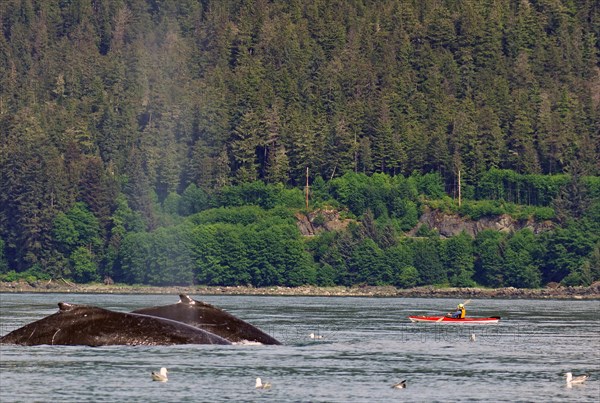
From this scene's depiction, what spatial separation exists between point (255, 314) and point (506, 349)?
54.5 m

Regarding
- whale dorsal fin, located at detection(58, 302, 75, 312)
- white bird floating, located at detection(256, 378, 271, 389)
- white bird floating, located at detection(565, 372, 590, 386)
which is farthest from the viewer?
whale dorsal fin, located at detection(58, 302, 75, 312)

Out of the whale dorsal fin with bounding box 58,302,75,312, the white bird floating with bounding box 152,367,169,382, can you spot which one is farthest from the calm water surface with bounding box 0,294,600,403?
the whale dorsal fin with bounding box 58,302,75,312

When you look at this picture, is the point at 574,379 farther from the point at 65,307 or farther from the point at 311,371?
the point at 65,307

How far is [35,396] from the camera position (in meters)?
62.7

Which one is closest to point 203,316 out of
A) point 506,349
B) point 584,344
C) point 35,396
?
point 35,396

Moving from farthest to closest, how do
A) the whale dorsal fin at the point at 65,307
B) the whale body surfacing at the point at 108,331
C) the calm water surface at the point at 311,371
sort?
the whale body surfacing at the point at 108,331, the whale dorsal fin at the point at 65,307, the calm water surface at the point at 311,371

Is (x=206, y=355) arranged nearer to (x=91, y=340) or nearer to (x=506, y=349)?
(x=91, y=340)

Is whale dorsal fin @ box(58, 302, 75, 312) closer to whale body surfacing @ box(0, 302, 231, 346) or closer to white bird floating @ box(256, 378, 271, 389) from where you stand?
whale body surfacing @ box(0, 302, 231, 346)

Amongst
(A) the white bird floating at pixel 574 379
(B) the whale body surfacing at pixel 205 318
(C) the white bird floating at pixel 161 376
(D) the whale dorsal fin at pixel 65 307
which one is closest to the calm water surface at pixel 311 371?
(A) the white bird floating at pixel 574 379

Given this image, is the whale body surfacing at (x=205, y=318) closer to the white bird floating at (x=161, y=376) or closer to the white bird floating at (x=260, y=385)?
the white bird floating at (x=161, y=376)

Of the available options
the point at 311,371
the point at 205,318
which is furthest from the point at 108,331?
the point at 311,371

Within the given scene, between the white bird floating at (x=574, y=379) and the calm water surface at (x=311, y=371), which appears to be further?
the white bird floating at (x=574, y=379)

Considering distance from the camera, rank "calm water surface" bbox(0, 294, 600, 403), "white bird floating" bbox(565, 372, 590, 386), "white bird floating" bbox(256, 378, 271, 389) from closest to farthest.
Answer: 1. "calm water surface" bbox(0, 294, 600, 403)
2. "white bird floating" bbox(256, 378, 271, 389)
3. "white bird floating" bbox(565, 372, 590, 386)

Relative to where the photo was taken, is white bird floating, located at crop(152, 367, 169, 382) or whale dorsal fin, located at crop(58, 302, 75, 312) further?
whale dorsal fin, located at crop(58, 302, 75, 312)
